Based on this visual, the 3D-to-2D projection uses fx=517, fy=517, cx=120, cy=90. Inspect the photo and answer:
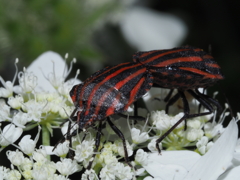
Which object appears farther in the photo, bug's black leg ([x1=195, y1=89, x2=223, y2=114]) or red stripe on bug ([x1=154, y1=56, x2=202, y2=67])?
bug's black leg ([x1=195, y1=89, x2=223, y2=114])

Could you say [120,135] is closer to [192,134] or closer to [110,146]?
[110,146]

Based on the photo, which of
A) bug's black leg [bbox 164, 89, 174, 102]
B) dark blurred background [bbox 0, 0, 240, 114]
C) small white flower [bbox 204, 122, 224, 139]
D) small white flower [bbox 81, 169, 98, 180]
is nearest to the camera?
small white flower [bbox 81, 169, 98, 180]

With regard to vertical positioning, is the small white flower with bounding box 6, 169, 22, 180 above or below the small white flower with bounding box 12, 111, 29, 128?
below

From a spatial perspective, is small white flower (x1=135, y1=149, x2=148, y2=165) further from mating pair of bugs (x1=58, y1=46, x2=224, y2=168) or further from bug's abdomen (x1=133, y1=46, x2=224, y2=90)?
bug's abdomen (x1=133, y1=46, x2=224, y2=90)

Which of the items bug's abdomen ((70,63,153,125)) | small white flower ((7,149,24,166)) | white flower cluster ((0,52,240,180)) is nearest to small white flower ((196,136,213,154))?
white flower cluster ((0,52,240,180))

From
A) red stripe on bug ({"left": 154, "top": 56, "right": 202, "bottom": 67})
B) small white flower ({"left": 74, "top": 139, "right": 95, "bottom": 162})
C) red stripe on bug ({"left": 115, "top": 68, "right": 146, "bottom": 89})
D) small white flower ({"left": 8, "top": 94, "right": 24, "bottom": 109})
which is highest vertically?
red stripe on bug ({"left": 154, "top": 56, "right": 202, "bottom": 67})

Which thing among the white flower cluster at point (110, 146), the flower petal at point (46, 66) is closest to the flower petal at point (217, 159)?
the white flower cluster at point (110, 146)

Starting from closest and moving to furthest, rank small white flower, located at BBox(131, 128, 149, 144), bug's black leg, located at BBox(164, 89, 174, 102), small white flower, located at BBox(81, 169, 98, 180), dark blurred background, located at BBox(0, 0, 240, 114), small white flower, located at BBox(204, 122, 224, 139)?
small white flower, located at BBox(81, 169, 98, 180)
small white flower, located at BBox(131, 128, 149, 144)
small white flower, located at BBox(204, 122, 224, 139)
bug's black leg, located at BBox(164, 89, 174, 102)
dark blurred background, located at BBox(0, 0, 240, 114)

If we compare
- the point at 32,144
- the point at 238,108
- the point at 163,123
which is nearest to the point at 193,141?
the point at 163,123

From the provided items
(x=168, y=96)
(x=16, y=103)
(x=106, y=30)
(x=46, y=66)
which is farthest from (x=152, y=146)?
(x=106, y=30)
